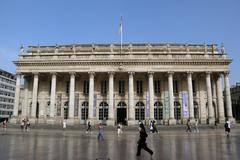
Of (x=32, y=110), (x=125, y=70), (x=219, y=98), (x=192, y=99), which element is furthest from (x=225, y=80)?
(x=32, y=110)

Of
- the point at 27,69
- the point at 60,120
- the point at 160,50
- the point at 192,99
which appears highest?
the point at 160,50

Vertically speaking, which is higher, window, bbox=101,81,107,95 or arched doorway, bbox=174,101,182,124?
window, bbox=101,81,107,95

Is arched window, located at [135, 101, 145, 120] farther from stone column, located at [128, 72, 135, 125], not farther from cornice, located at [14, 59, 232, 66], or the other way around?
cornice, located at [14, 59, 232, 66]

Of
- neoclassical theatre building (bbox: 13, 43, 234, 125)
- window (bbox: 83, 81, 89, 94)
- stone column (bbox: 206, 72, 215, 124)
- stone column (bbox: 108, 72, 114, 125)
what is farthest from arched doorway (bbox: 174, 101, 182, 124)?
window (bbox: 83, 81, 89, 94)

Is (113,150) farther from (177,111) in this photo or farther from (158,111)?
(177,111)

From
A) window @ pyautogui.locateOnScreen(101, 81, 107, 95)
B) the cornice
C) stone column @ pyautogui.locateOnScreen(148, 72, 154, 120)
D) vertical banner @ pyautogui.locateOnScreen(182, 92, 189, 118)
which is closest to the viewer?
stone column @ pyautogui.locateOnScreen(148, 72, 154, 120)

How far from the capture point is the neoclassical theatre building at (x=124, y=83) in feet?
137

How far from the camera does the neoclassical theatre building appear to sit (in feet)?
137

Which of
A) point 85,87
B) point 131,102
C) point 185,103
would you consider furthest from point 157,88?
point 85,87

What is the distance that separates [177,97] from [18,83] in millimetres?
30821

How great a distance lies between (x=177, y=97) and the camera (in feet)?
146

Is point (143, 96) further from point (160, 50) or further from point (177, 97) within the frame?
point (160, 50)

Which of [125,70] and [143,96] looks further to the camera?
[143,96]

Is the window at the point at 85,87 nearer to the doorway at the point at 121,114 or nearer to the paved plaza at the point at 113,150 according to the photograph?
the doorway at the point at 121,114
